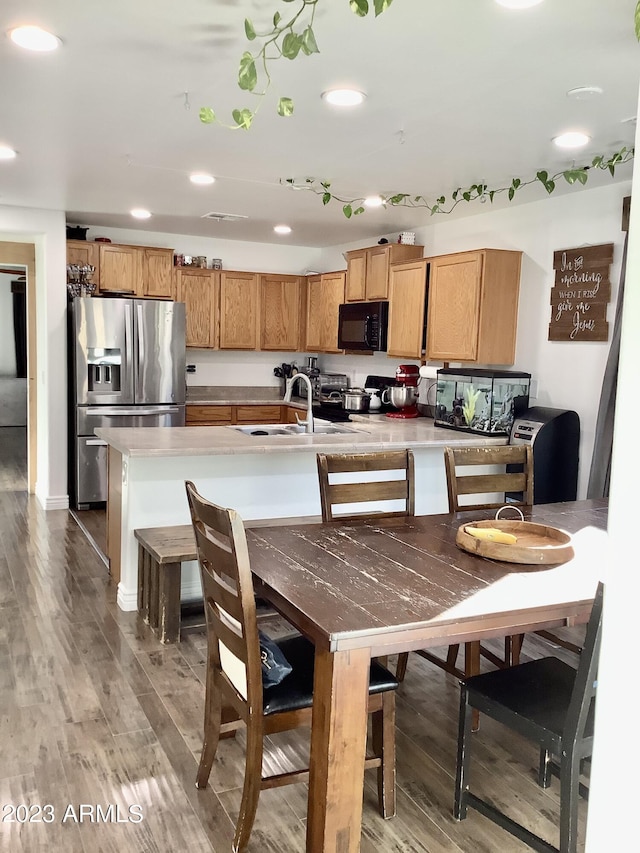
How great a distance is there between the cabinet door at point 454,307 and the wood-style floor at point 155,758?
204 cm

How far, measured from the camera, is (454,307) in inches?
188

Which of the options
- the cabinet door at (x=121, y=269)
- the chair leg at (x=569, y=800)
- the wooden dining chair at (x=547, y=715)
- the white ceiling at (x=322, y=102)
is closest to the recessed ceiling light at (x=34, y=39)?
the white ceiling at (x=322, y=102)

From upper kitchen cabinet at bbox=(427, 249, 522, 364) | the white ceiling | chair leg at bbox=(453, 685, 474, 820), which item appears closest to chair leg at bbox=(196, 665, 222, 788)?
chair leg at bbox=(453, 685, 474, 820)

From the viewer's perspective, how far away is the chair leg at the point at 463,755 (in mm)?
2068

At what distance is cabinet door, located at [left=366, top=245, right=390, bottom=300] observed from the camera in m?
5.64

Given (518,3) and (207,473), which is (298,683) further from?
(518,3)

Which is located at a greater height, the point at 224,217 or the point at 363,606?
the point at 224,217

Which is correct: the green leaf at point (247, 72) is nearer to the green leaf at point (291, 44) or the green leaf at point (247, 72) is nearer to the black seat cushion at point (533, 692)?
the green leaf at point (291, 44)

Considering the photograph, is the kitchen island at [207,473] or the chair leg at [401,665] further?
the kitchen island at [207,473]

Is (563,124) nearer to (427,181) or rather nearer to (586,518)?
(427,181)

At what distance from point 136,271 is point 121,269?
0.13 m

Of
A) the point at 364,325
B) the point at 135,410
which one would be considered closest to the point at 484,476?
the point at 364,325

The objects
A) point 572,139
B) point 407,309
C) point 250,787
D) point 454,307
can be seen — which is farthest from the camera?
point 407,309

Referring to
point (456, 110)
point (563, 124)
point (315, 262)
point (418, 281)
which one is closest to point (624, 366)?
point (456, 110)
